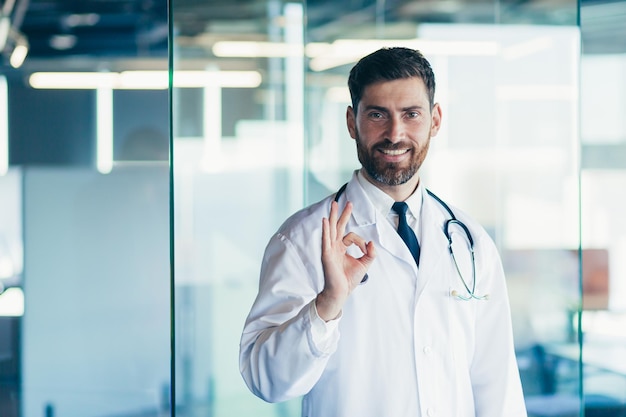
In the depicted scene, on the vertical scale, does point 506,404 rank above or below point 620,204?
below

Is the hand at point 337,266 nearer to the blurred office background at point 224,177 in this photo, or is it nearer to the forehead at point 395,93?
the forehead at point 395,93

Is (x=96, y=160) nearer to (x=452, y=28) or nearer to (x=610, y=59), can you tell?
(x=452, y=28)

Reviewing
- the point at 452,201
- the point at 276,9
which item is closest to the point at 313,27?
the point at 276,9

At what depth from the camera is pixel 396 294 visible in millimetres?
1793

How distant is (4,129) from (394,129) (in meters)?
2.37

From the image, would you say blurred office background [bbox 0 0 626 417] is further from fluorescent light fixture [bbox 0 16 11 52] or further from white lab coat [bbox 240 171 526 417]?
white lab coat [bbox 240 171 526 417]

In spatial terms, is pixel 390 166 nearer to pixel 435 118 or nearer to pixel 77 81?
pixel 435 118

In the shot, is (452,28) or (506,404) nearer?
(506,404)

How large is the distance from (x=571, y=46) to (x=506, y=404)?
1745mm

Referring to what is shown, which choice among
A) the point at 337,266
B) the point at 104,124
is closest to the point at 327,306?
the point at 337,266

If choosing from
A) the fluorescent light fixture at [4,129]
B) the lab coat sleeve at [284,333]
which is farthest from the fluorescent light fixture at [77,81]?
the lab coat sleeve at [284,333]

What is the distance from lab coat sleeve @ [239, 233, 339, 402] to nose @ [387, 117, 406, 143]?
12.2 inches

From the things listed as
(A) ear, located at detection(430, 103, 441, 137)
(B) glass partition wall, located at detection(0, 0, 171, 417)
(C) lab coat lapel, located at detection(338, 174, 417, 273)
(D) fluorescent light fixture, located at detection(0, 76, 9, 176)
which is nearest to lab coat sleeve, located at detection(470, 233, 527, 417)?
(C) lab coat lapel, located at detection(338, 174, 417, 273)

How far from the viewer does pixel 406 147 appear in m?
1.81
